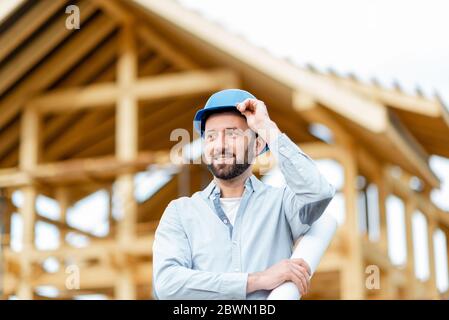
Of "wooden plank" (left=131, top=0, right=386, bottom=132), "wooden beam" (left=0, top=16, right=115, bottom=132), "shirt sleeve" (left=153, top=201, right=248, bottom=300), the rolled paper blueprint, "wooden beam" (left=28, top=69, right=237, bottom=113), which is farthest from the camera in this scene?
"wooden beam" (left=0, top=16, right=115, bottom=132)

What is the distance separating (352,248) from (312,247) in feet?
26.6

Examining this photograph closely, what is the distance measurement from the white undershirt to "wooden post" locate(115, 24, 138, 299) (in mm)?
8303

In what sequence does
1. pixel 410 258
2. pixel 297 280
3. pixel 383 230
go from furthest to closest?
pixel 410 258
pixel 383 230
pixel 297 280

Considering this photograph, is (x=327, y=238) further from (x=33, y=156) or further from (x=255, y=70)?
(x=33, y=156)

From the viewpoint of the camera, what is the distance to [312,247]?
6.34ft

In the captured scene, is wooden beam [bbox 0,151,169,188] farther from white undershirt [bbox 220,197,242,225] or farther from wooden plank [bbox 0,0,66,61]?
white undershirt [bbox 220,197,242,225]

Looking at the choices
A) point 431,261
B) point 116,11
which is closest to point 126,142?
point 116,11

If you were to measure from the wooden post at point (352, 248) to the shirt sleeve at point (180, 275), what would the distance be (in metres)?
7.80

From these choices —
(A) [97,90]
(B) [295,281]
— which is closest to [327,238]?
(B) [295,281]

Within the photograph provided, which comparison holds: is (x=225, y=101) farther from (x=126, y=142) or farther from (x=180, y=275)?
(x=126, y=142)

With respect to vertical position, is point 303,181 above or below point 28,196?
below

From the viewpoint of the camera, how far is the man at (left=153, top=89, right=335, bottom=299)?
1.98m

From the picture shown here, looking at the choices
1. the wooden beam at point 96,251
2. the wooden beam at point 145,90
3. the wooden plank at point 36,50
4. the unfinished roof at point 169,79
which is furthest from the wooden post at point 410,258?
the wooden plank at point 36,50

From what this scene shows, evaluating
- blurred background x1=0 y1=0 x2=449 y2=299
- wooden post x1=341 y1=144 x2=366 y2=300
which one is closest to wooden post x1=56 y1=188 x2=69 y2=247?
blurred background x1=0 y1=0 x2=449 y2=299
